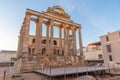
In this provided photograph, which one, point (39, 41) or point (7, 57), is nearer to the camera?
point (39, 41)

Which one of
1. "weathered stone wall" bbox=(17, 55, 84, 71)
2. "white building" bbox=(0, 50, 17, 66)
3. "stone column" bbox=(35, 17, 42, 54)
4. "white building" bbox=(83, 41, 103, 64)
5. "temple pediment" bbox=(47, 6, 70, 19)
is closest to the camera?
"weathered stone wall" bbox=(17, 55, 84, 71)

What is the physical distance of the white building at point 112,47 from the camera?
859 inches

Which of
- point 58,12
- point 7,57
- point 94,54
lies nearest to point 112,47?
point 94,54

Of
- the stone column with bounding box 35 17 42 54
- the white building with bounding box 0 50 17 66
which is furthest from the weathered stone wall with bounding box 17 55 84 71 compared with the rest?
the white building with bounding box 0 50 17 66

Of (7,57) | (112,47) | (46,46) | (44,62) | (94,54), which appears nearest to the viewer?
(44,62)

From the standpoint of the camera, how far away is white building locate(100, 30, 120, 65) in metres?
21.8

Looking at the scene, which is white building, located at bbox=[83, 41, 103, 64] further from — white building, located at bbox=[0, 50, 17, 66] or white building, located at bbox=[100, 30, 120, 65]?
white building, located at bbox=[0, 50, 17, 66]

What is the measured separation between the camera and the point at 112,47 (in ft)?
75.8

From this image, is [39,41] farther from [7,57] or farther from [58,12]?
[7,57]

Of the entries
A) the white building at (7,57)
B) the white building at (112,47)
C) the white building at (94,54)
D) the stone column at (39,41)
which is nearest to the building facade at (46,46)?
the stone column at (39,41)

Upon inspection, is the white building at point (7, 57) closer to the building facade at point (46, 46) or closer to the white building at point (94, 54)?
the building facade at point (46, 46)

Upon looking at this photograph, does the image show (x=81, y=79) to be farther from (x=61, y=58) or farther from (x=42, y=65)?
(x=61, y=58)

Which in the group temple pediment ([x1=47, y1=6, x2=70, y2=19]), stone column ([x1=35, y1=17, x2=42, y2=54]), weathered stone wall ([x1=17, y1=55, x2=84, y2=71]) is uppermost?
temple pediment ([x1=47, y1=6, x2=70, y2=19])

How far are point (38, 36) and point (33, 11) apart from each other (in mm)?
4782
